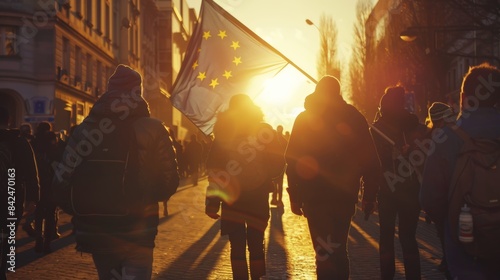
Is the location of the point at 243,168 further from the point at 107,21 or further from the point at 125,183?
the point at 107,21

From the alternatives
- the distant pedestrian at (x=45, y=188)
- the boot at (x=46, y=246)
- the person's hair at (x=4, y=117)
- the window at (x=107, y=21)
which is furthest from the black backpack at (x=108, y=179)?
the window at (x=107, y=21)

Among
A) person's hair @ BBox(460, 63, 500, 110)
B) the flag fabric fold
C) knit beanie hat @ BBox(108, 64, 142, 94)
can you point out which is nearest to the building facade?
the flag fabric fold

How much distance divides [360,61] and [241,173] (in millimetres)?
50420

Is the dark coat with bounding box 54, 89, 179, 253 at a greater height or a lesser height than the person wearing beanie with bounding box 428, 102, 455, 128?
lesser

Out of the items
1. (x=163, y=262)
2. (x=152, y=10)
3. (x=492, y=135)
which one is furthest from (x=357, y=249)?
(x=152, y=10)

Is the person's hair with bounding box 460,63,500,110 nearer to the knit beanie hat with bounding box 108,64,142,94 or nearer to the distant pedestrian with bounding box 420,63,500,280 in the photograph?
the distant pedestrian with bounding box 420,63,500,280

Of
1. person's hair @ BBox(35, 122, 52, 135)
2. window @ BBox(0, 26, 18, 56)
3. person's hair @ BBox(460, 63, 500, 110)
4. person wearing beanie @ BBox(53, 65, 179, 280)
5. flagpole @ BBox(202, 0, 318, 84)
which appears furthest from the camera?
window @ BBox(0, 26, 18, 56)

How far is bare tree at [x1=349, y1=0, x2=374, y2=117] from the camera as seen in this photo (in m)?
54.2

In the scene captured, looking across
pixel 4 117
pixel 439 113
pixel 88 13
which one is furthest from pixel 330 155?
pixel 88 13

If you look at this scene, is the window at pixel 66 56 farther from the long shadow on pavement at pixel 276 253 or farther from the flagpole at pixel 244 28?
the flagpole at pixel 244 28

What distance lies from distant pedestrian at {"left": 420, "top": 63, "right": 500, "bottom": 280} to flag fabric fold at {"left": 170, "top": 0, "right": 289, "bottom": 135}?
5.05m

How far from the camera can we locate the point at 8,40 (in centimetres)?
2950

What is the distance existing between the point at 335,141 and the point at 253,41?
3710mm

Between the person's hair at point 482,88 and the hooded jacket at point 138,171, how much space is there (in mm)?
1661
